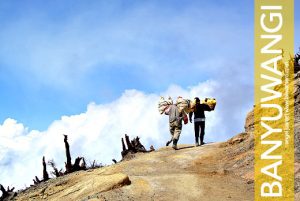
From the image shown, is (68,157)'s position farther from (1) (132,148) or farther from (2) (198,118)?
(2) (198,118)

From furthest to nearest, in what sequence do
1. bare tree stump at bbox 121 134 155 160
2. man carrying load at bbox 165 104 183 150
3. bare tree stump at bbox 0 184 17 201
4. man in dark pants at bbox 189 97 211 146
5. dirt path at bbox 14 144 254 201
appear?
bare tree stump at bbox 121 134 155 160 → bare tree stump at bbox 0 184 17 201 → man in dark pants at bbox 189 97 211 146 → man carrying load at bbox 165 104 183 150 → dirt path at bbox 14 144 254 201

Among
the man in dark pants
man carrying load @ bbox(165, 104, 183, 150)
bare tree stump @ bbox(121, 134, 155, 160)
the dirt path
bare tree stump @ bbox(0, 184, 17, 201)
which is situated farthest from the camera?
bare tree stump @ bbox(121, 134, 155, 160)

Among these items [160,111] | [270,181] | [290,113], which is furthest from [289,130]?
[160,111]

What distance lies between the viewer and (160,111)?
2470 centimetres

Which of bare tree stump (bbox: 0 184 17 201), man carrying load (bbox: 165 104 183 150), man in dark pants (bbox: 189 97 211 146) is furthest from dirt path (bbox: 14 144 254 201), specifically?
bare tree stump (bbox: 0 184 17 201)

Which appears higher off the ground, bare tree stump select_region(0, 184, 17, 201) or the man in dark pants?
the man in dark pants

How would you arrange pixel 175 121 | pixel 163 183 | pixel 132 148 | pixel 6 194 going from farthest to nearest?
pixel 132 148 < pixel 6 194 < pixel 175 121 < pixel 163 183

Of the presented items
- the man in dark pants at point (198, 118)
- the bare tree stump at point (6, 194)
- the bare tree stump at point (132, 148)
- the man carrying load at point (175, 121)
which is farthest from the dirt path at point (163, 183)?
the bare tree stump at point (132, 148)

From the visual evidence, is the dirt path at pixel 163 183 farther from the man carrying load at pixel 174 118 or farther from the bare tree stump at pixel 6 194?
the bare tree stump at pixel 6 194

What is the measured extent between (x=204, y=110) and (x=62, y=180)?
8340mm

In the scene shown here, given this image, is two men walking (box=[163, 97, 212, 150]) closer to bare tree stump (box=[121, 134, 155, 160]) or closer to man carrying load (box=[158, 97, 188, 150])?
man carrying load (box=[158, 97, 188, 150])

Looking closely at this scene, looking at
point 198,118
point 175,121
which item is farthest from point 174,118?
point 198,118

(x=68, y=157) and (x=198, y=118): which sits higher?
(x=198, y=118)

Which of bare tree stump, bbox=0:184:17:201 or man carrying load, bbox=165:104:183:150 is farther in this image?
bare tree stump, bbox=0:184:17:201
